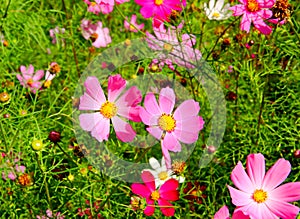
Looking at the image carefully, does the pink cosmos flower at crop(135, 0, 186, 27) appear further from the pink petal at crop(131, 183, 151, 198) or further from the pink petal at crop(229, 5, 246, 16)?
the pink petal at crop(131, 183, 151, 198)

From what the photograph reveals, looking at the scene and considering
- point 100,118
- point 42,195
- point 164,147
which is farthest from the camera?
point 42,195

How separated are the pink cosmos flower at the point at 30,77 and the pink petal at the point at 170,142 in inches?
29.4

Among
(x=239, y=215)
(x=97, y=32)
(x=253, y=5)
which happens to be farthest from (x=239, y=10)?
(x=97, y=32)

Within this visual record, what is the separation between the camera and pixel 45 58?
1828mm

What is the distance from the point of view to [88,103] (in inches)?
39.8

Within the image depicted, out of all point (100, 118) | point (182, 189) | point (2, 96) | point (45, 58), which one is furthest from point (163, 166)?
point (45, 58)

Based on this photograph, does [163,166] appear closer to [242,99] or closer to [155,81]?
[155,81]

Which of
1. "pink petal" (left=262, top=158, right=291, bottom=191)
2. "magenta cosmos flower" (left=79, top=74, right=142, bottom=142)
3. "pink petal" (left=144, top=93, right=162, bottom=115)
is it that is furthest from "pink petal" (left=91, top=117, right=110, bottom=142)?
"pink petal" (left=262, top=158, right=291, bottom=191)

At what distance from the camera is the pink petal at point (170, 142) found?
0.92 metres

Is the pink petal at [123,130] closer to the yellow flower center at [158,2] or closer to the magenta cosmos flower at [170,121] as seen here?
the magenta cosmos flower at [170,121]

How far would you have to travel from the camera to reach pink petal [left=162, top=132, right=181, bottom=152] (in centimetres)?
92

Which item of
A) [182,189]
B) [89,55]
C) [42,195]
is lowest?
[42,195]

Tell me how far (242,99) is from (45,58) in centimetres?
77

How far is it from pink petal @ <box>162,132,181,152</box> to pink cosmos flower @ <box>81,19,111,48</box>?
2.61ft
